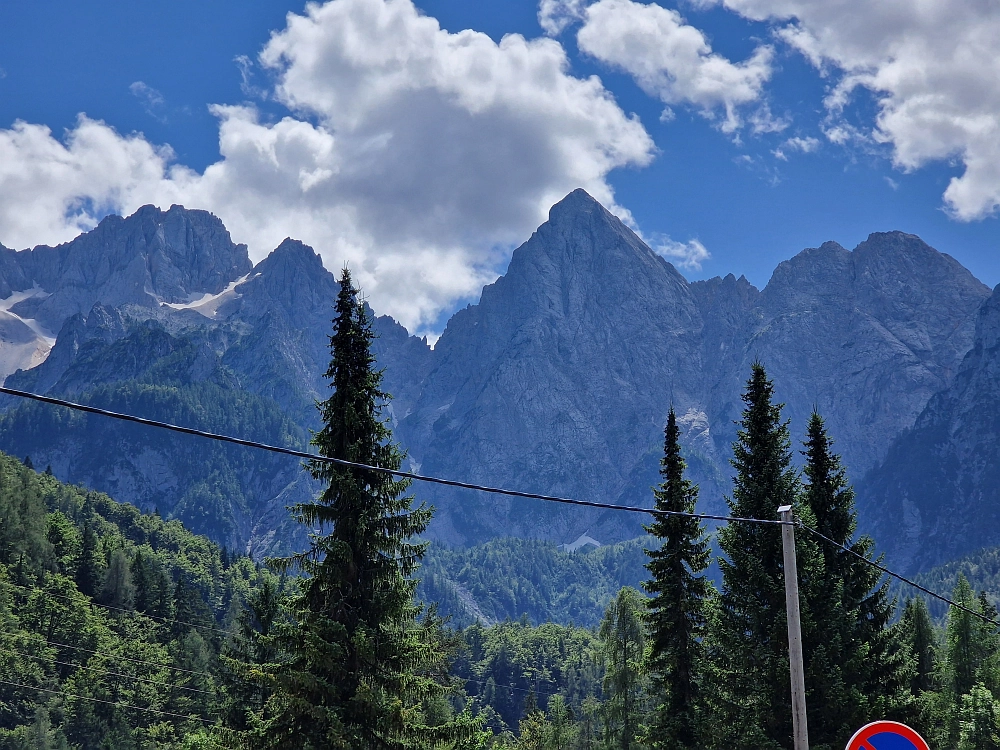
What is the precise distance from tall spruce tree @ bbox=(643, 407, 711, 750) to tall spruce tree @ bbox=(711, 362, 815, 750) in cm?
104

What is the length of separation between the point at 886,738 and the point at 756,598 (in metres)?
19.5

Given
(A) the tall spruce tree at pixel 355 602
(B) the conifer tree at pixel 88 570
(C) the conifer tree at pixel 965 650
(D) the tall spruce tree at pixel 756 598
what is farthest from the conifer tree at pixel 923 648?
(B) the conifer tree at pixel 88 570

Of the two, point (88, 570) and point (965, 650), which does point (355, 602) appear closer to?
point (965, 650)

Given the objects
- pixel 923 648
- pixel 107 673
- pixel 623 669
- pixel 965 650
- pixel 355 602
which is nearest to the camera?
Answer: pixel 355 602

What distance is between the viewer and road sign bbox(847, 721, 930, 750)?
9.59m

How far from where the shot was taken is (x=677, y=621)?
30.7 meters

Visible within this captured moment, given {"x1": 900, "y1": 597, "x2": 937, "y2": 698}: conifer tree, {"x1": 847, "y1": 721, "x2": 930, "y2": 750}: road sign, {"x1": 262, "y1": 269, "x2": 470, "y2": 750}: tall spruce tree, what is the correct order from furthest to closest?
1. {"x1": 900, "y1": 597, "x2": 937, "y2": 698}: conifer tree
2. {"x1": 262, "y1": 269, "x2": 470, "y2": 750}: tall spruce tree
3. {"x1": 847, "y1": 721, "x2": 930, "y2": 750}: road sign

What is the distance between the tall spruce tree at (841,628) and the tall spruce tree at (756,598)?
856 millimetres

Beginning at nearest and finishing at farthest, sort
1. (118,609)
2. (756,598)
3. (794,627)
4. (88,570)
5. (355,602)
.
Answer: (794,627), (355,602), (756,598), (118,609), (88,570)

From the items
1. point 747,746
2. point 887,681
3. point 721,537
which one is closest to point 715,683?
point 747,746

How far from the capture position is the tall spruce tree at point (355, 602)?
22.2 m

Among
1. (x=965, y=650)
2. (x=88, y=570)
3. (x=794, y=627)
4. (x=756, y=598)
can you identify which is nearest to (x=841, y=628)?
(x=756, y=598)

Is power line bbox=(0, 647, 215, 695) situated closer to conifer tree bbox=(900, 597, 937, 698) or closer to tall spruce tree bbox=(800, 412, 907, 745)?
conifer tree bbox=(900, 597, 937, 698)

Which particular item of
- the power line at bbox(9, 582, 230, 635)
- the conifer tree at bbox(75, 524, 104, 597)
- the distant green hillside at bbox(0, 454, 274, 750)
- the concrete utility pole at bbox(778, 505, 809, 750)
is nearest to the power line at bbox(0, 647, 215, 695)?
the distant green hillside at bbox(0, 454, 274, 750)
